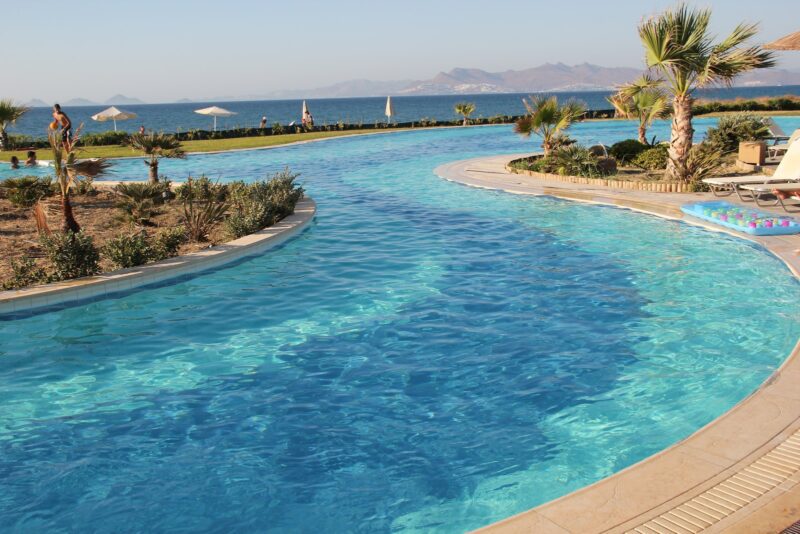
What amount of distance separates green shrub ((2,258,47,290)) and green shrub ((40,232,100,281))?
0.64ft

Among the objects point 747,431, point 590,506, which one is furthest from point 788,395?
point 590,506

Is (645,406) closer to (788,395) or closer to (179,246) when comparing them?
(788,395)

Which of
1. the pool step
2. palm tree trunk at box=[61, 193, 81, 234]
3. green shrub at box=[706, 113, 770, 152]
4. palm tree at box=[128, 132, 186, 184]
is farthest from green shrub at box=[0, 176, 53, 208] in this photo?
green shrub at box=[706, 113, 770, 152]

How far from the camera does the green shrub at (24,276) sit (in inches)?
423

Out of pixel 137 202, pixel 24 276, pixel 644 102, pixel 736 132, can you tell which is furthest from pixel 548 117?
pixel 24 276

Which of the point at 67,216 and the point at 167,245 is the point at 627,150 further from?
the point at 67,216

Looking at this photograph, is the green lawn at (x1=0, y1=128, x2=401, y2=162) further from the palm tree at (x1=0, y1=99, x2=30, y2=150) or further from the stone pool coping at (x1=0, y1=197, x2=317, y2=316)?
the stone pool coping at (x1=0, y1=197, x2=317, y2=316)

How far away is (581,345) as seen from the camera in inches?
352

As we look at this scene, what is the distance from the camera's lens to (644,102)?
86.0ft

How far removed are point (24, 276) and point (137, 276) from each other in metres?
1.70

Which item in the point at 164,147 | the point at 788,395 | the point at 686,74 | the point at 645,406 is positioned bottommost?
the point at 645,406

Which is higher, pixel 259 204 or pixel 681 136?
pixel 681 136

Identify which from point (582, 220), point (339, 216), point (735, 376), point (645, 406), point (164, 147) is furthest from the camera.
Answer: point (164, 147)

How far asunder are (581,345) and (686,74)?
12.6 metres
